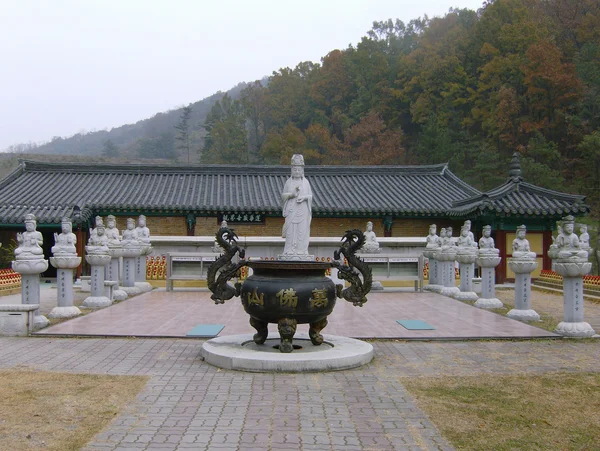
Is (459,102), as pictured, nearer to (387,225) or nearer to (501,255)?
(387,225)

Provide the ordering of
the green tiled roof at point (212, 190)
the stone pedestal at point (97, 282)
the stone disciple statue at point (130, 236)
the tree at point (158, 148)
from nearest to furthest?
the stone pedestal at point (97, 282) < the stone disciple statue at point (130, 236) < the green tiled roof at point (212, 190) < the tree at point (158, 148)

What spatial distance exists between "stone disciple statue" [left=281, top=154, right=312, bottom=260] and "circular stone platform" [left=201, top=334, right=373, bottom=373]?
4.93 meters

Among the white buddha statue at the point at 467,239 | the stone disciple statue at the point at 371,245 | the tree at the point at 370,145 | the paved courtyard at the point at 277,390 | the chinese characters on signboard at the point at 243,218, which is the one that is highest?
the tree at the point at 370,145

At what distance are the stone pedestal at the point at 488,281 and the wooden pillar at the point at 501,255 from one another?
Answer: 284 inches

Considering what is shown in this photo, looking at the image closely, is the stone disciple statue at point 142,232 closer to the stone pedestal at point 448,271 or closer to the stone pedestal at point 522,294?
the stone pedestal at point 448,271

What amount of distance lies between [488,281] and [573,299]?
369 cm

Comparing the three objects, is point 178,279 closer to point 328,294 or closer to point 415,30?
point 328,294

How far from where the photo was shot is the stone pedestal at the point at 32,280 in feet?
31.8

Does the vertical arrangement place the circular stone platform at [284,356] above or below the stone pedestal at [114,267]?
below

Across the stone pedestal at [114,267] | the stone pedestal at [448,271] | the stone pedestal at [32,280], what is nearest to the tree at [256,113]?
the stone pedestal at [448,271]

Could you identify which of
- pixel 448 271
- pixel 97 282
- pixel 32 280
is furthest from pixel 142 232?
pixel 448 271

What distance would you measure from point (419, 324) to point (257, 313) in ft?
14.0

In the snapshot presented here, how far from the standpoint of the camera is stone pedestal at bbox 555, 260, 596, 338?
9.37 meters

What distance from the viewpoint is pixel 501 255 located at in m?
20.4
